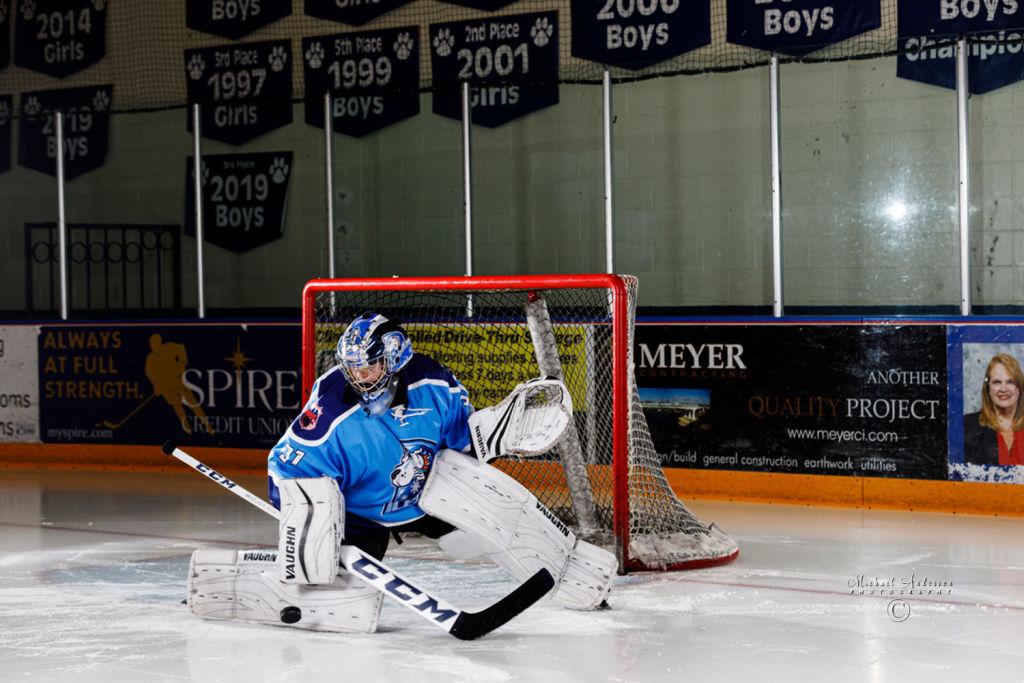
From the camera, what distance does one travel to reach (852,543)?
628cm

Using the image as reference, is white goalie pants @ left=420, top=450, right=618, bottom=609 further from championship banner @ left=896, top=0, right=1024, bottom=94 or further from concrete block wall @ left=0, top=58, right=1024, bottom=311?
championship banner @ left=896, top=0, right=1024, bottom=94

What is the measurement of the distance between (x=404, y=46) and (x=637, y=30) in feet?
6.29

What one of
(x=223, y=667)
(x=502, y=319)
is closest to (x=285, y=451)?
(x=223, y=667)

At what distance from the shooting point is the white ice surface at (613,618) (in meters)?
4.15

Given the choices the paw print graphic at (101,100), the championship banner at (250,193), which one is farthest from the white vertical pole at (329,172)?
the paw print graphic at (101,100)

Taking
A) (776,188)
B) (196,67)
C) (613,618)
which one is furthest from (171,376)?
(613,618)

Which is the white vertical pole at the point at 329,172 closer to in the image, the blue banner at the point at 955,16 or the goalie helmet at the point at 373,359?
the blue banner at the point at 955,16

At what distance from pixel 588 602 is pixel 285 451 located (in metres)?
1.18

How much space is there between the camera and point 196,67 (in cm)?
1165

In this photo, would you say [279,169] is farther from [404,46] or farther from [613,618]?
[613,618]

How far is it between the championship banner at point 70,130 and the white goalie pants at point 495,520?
6842 mm

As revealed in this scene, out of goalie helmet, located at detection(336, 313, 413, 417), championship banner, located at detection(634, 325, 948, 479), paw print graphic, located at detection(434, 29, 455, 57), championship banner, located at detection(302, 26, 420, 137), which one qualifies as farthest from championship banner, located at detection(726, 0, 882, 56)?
goalie helmet, located at detection(336, 313, 413, 417)

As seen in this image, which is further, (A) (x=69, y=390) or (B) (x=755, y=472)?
(A) (x=69, y=390)

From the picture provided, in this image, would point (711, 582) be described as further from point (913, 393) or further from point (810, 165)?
point (810, 165)
